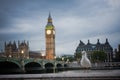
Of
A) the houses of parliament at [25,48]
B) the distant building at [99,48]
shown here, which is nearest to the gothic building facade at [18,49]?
the houses of parliament at [25,48]

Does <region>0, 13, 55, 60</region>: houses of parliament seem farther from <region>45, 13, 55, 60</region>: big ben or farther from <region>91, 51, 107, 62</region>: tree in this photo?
<region>91, 51, 107, 62</region>: tree

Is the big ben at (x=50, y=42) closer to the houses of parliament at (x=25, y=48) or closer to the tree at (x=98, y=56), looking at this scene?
the houses of parliament at (x=25, y=48)

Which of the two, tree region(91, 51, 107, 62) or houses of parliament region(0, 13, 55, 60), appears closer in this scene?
tree region(91, 51, 107, 62)

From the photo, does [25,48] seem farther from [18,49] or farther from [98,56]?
[98,56]

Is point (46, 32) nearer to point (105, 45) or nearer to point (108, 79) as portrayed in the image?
point (105, 45)

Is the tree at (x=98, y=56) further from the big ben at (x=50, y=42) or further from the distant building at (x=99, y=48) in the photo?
the distant building at (x=99, y=48)

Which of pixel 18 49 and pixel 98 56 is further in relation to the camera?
pixel 18 49

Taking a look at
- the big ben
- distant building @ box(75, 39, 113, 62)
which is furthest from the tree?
distant building @ box(75, 39, 113, 62)

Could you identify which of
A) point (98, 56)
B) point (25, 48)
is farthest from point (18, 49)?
point (98, 56)

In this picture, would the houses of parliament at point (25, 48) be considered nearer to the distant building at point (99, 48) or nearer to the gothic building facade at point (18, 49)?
the gothic building facade at point (18, 49)

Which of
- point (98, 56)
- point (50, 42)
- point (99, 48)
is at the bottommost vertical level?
point (98, 56)

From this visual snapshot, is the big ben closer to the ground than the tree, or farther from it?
farther from it

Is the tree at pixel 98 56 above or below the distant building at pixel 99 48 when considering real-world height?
below

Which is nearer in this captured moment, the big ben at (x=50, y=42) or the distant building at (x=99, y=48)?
the big ben at (x=50, y=42)
